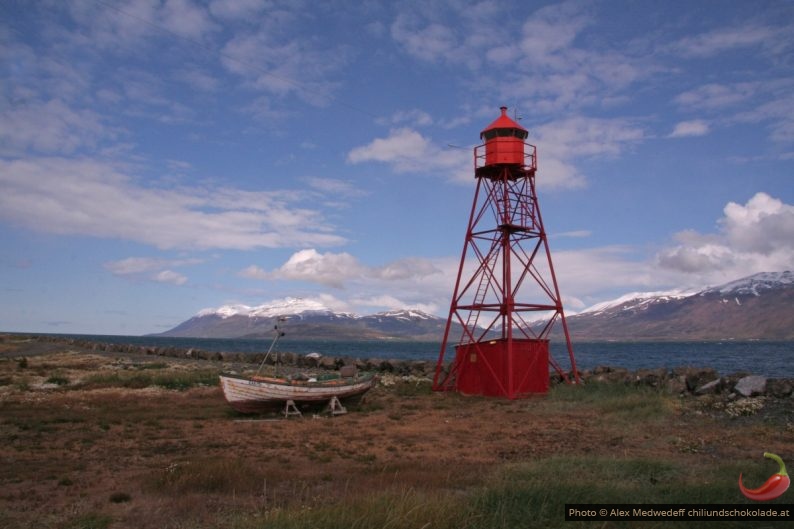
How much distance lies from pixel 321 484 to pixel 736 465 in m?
8.07

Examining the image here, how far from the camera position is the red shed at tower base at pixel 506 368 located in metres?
26.2

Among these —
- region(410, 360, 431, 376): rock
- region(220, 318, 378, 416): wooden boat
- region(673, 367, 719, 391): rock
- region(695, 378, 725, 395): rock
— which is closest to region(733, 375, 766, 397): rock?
region(695, 378, 725, 395): rock

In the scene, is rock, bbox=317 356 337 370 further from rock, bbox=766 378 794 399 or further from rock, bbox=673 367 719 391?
rock, bbox=766 378 794 399

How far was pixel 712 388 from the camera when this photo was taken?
25438 mm

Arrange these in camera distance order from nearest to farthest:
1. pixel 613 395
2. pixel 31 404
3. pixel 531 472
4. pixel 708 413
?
pixel 531 472
pixel 708 413
pixel 31 404
pixel 613 395

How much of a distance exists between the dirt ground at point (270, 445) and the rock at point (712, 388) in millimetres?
2640

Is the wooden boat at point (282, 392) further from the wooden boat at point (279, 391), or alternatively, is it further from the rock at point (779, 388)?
the rock at point (779, 388)

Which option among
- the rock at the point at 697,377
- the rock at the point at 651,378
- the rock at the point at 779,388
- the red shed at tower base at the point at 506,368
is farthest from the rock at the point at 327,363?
the rock at the point at 779,388

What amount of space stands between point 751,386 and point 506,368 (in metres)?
9.18

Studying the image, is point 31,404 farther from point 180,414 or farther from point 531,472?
point 531,472

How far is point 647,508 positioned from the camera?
9.10 metres

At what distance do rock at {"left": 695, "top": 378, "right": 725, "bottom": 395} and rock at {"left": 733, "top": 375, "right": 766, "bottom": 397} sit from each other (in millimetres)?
641

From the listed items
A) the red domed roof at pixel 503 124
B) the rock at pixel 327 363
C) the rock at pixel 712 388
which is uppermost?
the red domed roof at pixel 503 124

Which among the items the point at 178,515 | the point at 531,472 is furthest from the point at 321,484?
the point at 531,472
